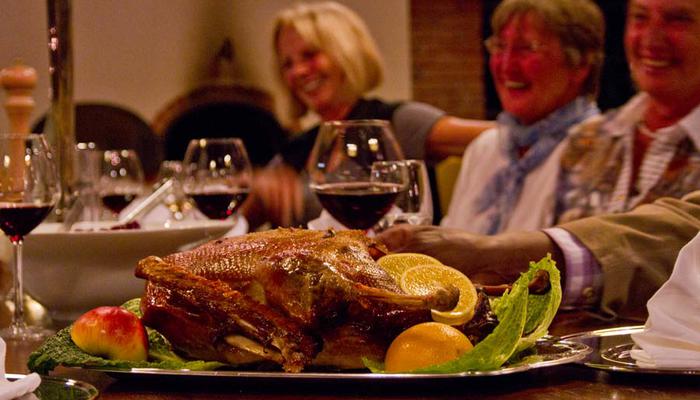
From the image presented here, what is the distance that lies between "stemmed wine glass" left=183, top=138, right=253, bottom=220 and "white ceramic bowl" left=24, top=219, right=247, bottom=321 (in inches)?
19.0

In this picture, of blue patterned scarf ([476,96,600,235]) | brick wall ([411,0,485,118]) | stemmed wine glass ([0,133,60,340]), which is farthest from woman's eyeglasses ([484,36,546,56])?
brick wall ([411,0,485,118])

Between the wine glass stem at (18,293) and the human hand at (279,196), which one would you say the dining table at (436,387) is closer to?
the wine glass stem at (18,293)

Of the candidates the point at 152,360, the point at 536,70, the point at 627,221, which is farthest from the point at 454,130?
the point at 152,360

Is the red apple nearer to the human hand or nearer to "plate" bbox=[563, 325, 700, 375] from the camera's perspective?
"plate" bbox=[563, 325, 700, 375]

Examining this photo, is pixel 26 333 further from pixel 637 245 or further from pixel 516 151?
pixel 516 151

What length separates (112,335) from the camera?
0.87 meters

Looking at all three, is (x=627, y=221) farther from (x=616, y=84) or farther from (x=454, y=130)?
(x=616, y=84)

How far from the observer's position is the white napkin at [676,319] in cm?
83

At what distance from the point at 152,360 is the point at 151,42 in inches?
195

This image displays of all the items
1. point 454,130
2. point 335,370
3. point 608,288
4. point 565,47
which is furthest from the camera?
point 454,130

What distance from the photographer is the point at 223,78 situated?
5797 millimetres

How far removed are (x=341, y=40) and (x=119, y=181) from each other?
48.5 inches

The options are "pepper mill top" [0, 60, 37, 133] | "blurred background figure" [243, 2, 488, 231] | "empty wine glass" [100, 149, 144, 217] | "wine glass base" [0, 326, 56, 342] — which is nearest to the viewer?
"wine glass base" [0, 326, 56, 342]

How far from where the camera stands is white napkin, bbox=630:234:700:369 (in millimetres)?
835
